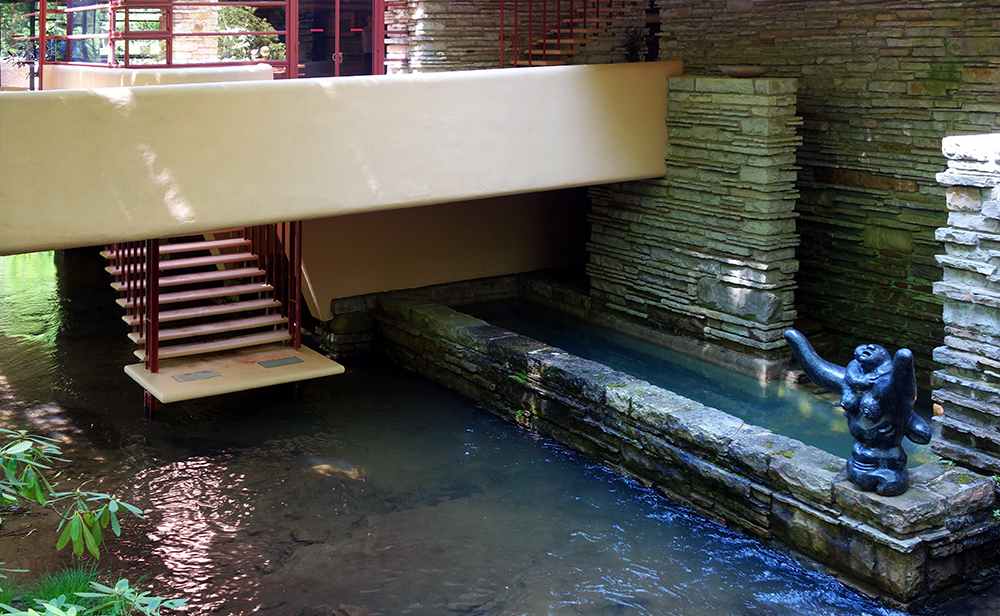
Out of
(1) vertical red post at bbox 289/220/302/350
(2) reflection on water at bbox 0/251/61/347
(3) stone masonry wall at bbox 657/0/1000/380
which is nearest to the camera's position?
(3) stone masonry wall at bbox 657/0/1000/380

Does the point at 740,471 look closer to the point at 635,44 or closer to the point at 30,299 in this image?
the point at 635,44

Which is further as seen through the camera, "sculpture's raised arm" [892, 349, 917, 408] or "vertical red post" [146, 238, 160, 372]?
"vertical red post" [146, 238, 160, 372]

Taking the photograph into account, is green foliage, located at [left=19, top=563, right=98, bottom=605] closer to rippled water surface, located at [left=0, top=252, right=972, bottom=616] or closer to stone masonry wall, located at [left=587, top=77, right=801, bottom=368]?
rippled water surface, located at [left=0, top=252, right=972, bottom=616]

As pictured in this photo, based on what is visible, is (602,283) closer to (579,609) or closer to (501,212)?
(501,212)

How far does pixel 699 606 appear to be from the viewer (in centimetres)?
568

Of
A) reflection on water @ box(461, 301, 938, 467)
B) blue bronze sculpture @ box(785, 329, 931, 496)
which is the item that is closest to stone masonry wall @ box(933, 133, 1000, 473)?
reflection on water @ box(461, 301, 938, 467)

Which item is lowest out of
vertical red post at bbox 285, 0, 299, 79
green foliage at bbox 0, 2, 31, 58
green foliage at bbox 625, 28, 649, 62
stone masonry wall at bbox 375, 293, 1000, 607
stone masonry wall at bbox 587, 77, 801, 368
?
stone masonry wall at bbox 375, 293, 1000, 607

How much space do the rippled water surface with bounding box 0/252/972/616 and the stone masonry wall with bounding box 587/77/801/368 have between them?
248 cm

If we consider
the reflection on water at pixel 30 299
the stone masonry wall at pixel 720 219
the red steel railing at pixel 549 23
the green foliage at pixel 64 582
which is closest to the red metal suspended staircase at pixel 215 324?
the green foliage at pixel 64 582

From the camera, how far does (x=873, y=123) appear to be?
8.95 meters

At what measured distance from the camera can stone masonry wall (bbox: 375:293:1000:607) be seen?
18.6 ft

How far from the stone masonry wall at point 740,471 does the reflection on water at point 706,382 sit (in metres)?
1.09

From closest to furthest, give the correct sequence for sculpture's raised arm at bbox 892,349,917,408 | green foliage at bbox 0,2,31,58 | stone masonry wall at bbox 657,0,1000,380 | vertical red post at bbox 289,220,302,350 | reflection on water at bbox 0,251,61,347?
sculpture's raised arm at bbox 892,349,917,408, stone masonry wall at bbox 657,0,1000,380, vertical red post at bbox 289,220,302,350, reflection on water at bbox 0,251,61,347, green foliage at bbox 0,2,31,58

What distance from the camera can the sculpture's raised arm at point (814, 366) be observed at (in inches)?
235
